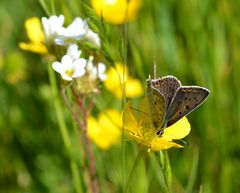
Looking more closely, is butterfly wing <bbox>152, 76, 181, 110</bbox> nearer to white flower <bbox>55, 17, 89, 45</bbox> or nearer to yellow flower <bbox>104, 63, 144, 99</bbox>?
white flower <bbox>55, 17, 89, 45</bbox>

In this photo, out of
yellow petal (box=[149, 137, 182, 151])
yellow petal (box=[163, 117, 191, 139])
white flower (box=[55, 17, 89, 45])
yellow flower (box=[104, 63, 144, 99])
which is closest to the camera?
yellow petal (box=[149, 137, 182, 151])

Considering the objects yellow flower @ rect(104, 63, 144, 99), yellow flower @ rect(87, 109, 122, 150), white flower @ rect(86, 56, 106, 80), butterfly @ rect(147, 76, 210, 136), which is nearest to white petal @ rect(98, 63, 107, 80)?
white flower @ rect(86, 56, 106, 80)

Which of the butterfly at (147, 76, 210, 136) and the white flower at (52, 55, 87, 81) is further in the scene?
the white flower at (52, 55, 87, 81)

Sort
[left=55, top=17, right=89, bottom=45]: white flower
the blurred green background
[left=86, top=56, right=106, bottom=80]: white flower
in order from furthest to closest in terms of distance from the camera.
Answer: the blurred green background
[left=86, top=56, right=106, bottom=80]: white flower
[left=55, top=17, right=89, bottom=45]: white flower

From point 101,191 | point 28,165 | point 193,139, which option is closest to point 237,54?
point 193,139

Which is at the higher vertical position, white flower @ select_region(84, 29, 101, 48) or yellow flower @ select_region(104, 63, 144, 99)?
white flower @ select_region(84, 29, 101, 48)

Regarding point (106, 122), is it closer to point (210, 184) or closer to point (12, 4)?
point (210, 184)
